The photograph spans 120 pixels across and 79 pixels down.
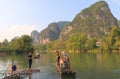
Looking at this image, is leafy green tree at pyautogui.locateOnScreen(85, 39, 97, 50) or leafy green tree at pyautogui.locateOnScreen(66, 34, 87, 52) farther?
leafy green tree at pyautogui.locateOnScreen(66, 34, 87, 52)

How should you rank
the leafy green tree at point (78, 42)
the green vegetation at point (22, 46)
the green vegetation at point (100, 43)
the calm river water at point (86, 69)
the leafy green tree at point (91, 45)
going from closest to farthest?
the calm river water at point (86, 69) < the green vegetation at point (100, 43) < the green vegetation at point (22, 46) < the leafy green tree at point (91, 45) < the leafy green tree at point (78, 42)

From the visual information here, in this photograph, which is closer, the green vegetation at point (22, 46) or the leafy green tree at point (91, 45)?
the green vegetation at point (22, 46)

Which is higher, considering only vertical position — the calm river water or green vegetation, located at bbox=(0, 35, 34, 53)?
green vegetation, located at bbox=(0, 35, 34, 53)

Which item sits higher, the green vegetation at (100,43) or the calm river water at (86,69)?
the green vegetation at (100,43)

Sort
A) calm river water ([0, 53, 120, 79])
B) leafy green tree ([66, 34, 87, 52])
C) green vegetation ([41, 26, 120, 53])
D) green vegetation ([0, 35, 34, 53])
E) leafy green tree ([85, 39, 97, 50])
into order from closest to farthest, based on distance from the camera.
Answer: calm river water ([0, 53, 120, 79]) → green vegetation ([41, 26, 120, 53]) → green vegetation ([0, 35, 34, 53]) → leafy green tree ([85, 39, 97, 50]) → leafy green tree ([66, 34, 87, 52])

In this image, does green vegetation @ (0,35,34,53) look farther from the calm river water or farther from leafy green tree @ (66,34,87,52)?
the calm river water

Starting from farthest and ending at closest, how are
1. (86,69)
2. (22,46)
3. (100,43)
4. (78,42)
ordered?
(78,42)
(22,46)
(100,43)
(86,69)

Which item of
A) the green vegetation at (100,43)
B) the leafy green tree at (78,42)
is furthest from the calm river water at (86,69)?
the leafy green tree at (78,42)

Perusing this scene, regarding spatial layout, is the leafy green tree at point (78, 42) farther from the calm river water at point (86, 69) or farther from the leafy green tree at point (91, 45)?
the calm river water at point (86, 69)

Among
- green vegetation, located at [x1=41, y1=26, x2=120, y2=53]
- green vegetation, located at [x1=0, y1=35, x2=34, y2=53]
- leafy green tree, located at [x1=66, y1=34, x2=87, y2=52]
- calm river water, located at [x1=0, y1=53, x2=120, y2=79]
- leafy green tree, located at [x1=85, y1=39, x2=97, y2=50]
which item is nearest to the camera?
calm river water, located at [x1=0, y1=53, x2=120, y2=79]

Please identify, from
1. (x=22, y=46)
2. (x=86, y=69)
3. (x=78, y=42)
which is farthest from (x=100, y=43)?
(x=86, y=69)

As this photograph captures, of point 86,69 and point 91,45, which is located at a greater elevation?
point 91,45

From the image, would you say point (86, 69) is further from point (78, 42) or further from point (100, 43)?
point (78, 42)

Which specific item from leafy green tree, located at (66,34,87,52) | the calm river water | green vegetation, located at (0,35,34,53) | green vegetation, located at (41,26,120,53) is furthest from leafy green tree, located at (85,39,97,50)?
the calm river water
